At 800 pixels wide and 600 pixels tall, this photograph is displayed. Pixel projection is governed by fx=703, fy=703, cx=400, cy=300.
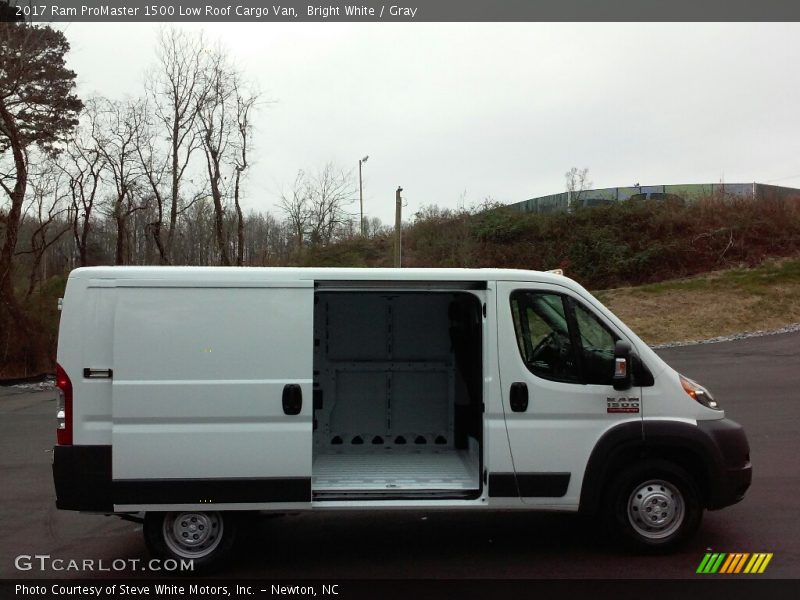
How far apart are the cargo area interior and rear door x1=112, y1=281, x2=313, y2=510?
Result: 1574 mm

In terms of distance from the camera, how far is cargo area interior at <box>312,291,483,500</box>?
6789mm

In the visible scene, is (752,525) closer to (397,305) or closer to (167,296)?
(397,305)

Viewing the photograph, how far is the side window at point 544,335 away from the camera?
5.34 metres

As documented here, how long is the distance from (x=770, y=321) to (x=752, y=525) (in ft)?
54.5

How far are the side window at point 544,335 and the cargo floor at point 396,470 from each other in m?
1.07

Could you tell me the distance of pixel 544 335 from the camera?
5.58m

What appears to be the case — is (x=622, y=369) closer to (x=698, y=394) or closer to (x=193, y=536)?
(x=698, y=394)

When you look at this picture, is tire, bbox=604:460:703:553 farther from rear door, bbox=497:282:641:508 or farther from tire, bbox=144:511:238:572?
tire, bbox=144:511:238:572

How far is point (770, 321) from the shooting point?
67.8ft

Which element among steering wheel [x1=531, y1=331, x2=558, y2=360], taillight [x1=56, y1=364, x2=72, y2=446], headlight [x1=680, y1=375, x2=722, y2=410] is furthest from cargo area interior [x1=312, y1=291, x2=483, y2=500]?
taillight [x1=56, y1=364, x2=72, y2=446]

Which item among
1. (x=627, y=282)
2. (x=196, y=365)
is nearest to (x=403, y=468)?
(x=196, y=365)

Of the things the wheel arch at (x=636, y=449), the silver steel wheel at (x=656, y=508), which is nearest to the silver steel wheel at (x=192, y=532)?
the wheel arch at (x=636, y=449)

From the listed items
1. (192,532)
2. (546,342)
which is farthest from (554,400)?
(192,532)

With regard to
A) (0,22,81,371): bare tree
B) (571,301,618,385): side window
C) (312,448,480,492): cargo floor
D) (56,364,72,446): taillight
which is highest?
(0,22,81,371): bare tree
